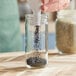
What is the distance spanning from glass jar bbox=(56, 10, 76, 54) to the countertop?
4 centimetres

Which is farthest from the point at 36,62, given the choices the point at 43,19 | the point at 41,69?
the point at 43,19

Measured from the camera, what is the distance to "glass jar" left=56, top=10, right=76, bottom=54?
4.65 feet

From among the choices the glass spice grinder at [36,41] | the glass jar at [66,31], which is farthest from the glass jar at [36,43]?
the glass jar at [66,31]

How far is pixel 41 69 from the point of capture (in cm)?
121

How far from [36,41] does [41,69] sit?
11 cm

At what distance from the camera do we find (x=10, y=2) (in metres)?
1.93

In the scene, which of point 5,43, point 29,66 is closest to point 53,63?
point 29,66

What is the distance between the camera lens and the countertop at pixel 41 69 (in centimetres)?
116

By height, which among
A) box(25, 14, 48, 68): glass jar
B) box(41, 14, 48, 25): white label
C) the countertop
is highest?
box(41, 14, 48, 25): white label

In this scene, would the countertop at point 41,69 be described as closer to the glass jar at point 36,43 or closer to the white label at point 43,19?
the glass jar at point 36,43

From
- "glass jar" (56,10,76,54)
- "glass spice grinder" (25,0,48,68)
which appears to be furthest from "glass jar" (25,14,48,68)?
"glass jar" (56,10,76,54)

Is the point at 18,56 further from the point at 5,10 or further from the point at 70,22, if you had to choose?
the point at 5,10

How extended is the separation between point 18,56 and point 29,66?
19cm

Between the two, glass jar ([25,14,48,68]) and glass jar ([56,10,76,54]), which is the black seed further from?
glass jar ([56,10,76,54])
